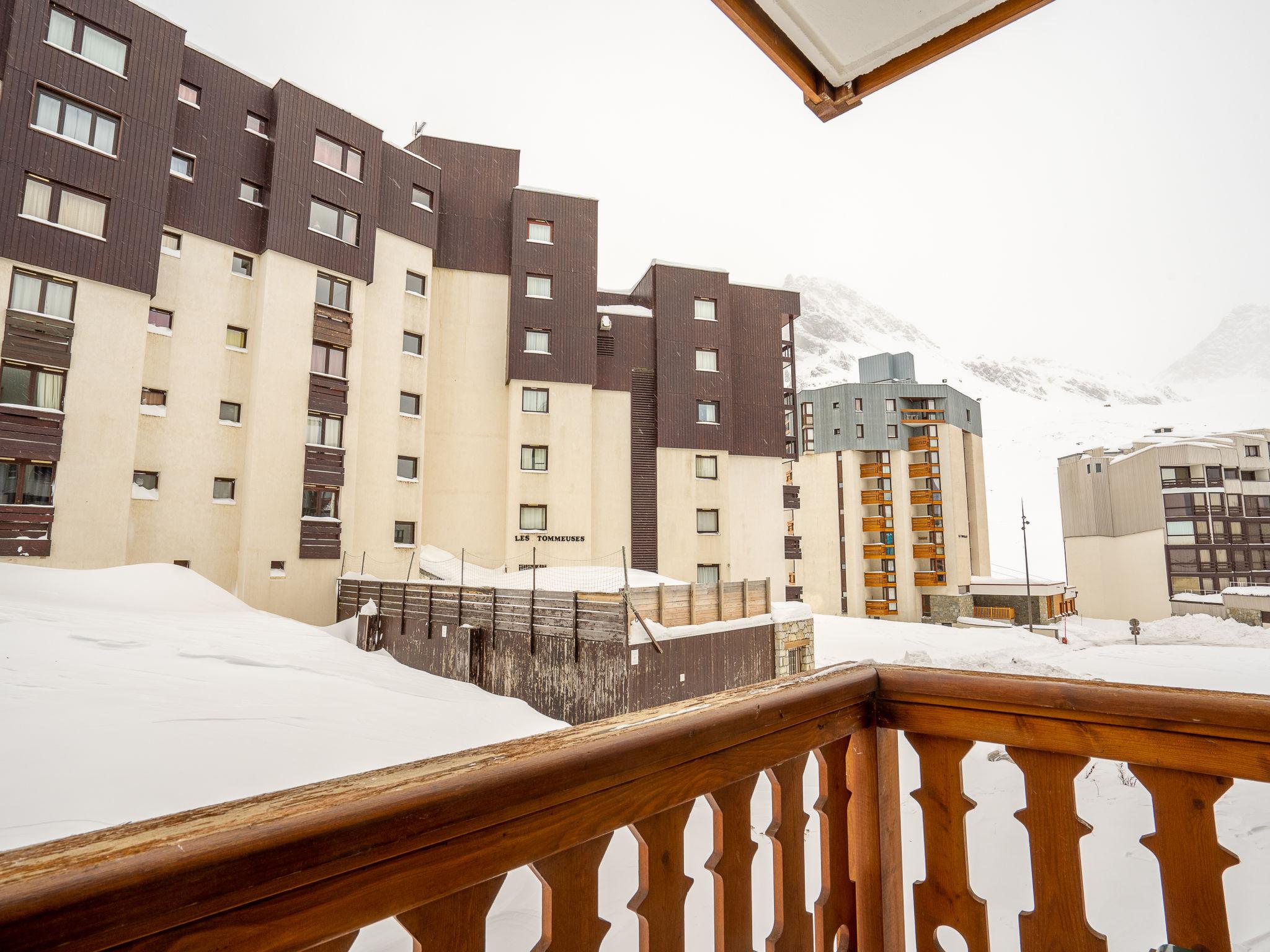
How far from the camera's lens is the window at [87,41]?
638 inches

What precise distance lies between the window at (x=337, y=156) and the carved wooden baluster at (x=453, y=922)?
2403cm

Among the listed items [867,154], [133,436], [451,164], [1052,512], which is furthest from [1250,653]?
[1052,512]

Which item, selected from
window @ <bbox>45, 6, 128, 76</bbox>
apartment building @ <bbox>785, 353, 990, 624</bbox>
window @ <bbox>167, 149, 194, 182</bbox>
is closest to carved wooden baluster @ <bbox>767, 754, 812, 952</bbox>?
window @ <bbox>167, 149, 194, 182</bbox>

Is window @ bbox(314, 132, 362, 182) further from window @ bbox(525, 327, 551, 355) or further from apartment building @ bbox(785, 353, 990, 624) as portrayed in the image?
apartment building @ bbox(785, 353, 990, 624)

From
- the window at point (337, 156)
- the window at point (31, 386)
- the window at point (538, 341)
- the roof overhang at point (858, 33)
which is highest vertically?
the window at point (337, 156)

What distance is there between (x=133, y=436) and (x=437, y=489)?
8583mm

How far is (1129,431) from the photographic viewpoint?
12744 cm

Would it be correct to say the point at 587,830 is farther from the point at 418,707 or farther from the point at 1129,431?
the point at 1129,431

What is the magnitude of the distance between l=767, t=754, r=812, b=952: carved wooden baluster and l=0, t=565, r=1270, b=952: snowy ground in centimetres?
274

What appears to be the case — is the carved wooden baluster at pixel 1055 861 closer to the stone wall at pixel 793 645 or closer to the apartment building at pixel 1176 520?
the stone wall at pixel 793 645

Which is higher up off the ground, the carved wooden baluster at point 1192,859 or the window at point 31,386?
the window at point 31,386

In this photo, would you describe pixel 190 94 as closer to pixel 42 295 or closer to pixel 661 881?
pixel 42 295

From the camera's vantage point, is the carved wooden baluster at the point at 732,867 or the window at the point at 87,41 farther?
the window at the point at 87,41

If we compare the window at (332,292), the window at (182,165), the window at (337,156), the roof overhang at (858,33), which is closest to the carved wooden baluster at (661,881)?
the roof overhang at (858,33)
